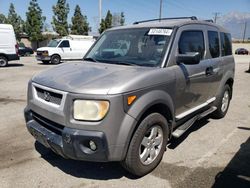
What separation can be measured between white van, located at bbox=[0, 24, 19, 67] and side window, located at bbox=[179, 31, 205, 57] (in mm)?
14644

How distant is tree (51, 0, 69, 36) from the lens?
134 feet

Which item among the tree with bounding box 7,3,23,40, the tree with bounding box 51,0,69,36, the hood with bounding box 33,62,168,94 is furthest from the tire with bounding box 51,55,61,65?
the tree with bounding box 7,3,23,40

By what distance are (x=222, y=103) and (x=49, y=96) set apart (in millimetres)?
4029

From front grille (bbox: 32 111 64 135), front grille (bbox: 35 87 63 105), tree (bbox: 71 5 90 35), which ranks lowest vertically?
front grille (bbox: 32 111 64 135)

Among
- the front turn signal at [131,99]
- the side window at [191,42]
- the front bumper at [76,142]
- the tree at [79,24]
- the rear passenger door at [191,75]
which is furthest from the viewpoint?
the tree at [79,24]

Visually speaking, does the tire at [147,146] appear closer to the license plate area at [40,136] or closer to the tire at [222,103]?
the license plate area at [40,136]

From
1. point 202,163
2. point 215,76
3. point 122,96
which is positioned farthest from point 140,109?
point 215,76

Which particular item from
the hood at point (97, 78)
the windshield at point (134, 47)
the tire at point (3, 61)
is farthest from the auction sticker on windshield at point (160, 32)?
the tire at point (3, 61)

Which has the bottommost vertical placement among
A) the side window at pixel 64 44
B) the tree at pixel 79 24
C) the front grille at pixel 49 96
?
the front grille at pixel 49 96

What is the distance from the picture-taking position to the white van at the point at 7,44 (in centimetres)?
1603

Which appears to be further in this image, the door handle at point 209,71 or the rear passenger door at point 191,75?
the door handle at point 209,71

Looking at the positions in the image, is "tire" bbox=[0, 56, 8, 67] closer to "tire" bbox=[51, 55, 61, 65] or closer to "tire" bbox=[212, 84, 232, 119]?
"tire" bbox=[51, 55, 61, 65]

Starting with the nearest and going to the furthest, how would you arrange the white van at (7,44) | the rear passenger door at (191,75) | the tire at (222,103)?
the rear passenger door at (191,75), the tire at (222,103), the white van at (7,44)

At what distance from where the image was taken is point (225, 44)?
5.68m
